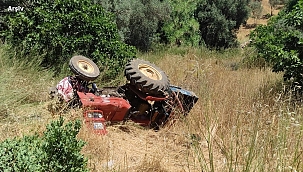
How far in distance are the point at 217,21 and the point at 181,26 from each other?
1830 millimetres

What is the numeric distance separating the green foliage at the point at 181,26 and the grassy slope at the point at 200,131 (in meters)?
7.95

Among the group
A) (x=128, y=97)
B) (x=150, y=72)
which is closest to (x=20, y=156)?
(x=128, y=97)

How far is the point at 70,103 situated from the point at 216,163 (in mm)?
2189

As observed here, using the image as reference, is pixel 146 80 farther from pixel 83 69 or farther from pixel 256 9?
pixel 256 9

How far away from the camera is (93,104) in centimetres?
487

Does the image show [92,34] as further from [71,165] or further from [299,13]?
[71,165]

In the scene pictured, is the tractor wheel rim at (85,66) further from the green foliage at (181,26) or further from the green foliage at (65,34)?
the green foliage at (181,26)

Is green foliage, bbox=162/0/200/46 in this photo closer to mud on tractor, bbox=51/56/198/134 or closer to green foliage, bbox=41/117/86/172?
mud on tractor, bbox=51/56/198/134

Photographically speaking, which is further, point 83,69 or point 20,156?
point 83,69

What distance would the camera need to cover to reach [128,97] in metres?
5.65

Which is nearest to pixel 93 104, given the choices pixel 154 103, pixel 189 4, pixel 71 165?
pixel 154 103

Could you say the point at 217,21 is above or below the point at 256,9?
A: above

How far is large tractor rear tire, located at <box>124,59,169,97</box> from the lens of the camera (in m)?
5.25

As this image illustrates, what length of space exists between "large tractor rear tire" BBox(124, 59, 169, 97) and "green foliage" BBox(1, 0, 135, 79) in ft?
6.16
